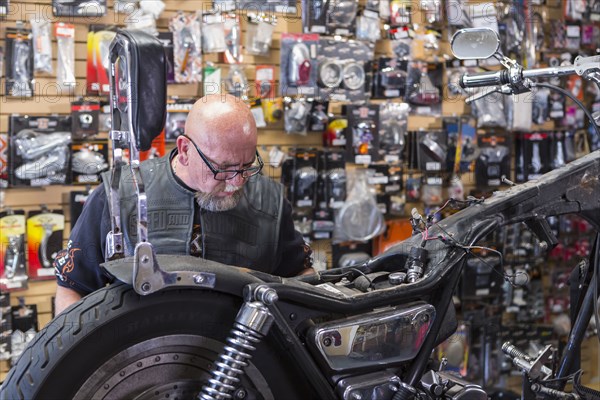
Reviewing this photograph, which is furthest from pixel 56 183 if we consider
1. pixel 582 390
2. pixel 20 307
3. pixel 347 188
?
pixel 582 390

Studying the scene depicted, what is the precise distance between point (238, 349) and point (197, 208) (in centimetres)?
86

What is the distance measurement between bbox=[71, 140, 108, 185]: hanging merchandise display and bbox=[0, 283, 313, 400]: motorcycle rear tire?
91.1 inches

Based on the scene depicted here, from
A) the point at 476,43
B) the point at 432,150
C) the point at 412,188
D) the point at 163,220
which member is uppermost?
the point at 476,43

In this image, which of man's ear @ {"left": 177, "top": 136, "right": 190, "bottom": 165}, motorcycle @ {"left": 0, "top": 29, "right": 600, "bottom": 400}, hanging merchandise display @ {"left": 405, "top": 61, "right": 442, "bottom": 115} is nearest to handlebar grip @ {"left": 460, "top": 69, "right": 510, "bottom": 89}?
motorcycle @ {"left": 0, "top": 29, "right": 600, "bottom": 400}

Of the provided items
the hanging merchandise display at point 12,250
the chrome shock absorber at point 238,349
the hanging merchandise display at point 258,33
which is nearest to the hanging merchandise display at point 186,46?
the hanging merchandise display at point 258,33

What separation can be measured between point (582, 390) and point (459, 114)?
9.81 feet

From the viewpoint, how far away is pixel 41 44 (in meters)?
3.74

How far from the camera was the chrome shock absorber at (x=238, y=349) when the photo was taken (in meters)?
1.64

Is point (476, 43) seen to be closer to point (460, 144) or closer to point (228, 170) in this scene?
point (228, 170)

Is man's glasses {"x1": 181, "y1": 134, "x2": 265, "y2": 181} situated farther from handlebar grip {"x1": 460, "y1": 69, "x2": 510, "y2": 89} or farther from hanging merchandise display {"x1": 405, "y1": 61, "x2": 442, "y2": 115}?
hanging merchandise display {"x1": 405, "y1": 61, "x2": 442, "y2": 115}

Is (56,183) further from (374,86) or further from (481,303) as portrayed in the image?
(481,303)

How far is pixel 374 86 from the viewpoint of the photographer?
15.3ft

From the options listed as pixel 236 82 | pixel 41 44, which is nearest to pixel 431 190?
pixel 236 82

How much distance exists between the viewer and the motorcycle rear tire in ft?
5.14
